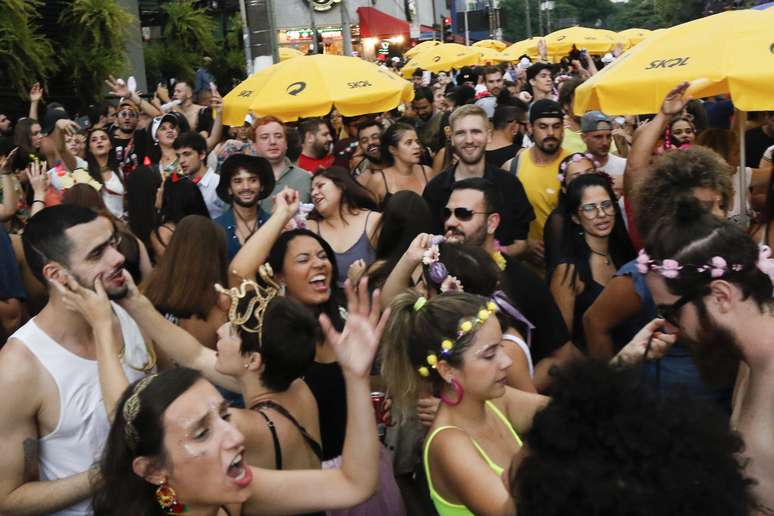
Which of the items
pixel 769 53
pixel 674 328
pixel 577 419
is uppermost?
pixel 769 53

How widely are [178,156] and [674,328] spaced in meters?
5.88

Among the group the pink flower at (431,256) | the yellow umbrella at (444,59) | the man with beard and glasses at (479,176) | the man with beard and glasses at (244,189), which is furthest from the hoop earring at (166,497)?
the yellow umbrella at (444,59)

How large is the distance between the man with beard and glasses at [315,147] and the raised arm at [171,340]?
5.23m

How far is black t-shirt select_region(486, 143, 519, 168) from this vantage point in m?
8.84

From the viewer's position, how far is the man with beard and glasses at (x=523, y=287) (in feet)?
15.6

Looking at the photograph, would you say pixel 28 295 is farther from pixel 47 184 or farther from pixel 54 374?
pixel 54 374

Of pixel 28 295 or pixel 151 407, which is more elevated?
pixel 151 407

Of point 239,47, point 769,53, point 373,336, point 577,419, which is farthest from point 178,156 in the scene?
point 239,47

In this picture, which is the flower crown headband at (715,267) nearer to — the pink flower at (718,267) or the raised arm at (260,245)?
the pink flower at (718,267)

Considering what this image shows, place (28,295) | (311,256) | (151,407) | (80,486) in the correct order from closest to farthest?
(151,407) → (80,486) → (311,256) → (28,295)

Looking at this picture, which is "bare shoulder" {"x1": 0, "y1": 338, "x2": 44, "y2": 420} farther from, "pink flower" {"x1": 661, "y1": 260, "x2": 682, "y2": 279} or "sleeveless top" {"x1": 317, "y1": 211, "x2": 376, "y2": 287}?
"sleeveless top" {"x1": 317, "y1": 211, "x2": 376, "y2": 287}

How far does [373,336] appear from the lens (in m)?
3.10

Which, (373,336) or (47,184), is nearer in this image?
(373,336)

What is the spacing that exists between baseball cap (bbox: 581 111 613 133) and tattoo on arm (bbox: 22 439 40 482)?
5719 millimetres
